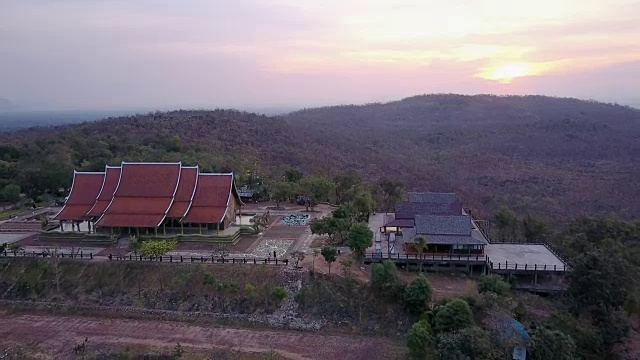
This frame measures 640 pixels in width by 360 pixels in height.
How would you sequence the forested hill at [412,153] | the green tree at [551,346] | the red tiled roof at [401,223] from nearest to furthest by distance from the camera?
the green tree at [551,346]
the red tiled roof at [401,223]
the forested hill at [412,153]

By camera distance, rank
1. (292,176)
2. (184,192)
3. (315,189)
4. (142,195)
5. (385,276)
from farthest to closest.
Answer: (292,176)
(315,189)
(184,192)
(142,195)
(385,276)

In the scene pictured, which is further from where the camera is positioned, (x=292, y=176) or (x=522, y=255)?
(x=292, y=176)

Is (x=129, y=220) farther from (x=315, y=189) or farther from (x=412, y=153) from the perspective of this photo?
(x=412, y=153)

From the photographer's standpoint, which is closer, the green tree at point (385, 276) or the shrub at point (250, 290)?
the green tree at point (385, 276)

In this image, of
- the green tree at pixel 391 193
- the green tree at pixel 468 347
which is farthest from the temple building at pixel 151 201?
the green tree at pixel 468 347

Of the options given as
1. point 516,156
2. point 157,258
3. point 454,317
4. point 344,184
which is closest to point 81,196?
point 157,258

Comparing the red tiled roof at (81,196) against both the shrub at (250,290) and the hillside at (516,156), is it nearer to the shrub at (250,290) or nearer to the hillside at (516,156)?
the shrub at (250,290)

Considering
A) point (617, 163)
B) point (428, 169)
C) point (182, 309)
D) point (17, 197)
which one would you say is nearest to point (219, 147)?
point (17, 197)

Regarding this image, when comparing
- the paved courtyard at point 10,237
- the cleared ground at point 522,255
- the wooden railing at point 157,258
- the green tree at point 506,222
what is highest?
the green tree at point 506,222
